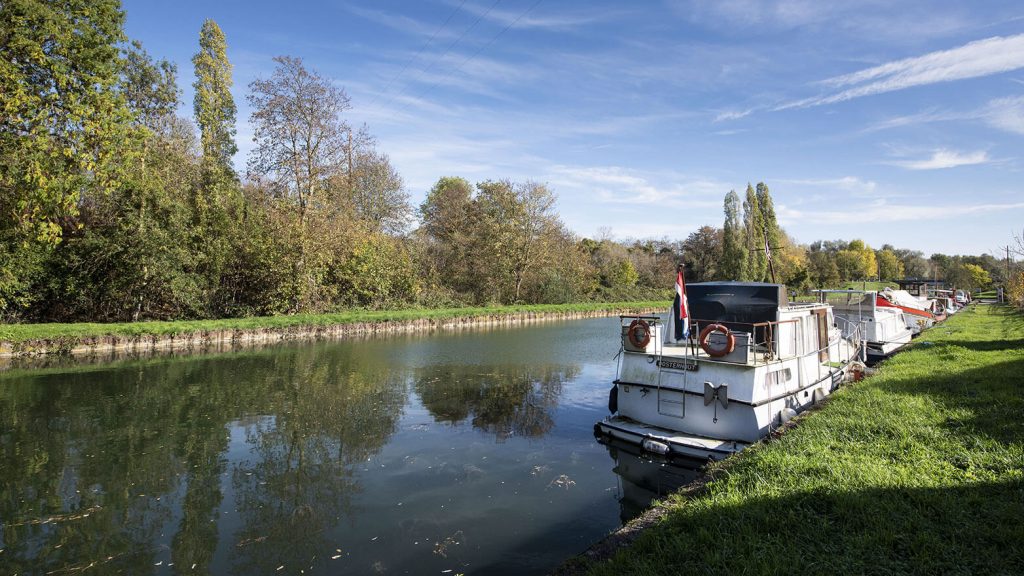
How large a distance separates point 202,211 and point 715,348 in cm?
2861

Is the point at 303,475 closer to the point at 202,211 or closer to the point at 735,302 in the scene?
the point at 735,302

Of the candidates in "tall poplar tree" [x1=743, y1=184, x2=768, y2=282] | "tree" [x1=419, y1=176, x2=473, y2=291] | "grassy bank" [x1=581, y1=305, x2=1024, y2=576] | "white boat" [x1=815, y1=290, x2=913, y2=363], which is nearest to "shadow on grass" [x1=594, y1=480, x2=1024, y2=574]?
"grassy bank" [x1=581, y1=305, x2=1024, y2=576]

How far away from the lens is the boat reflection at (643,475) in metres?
7.69

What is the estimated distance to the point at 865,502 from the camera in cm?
496

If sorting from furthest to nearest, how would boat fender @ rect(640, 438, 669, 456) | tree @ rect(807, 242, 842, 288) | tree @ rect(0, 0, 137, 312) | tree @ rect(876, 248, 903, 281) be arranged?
1. tree @ rect(876, 248, 903, 281)
2. tree @ rect(807, 242, 842, 288)
3. tree @ rect(0, 0, 137, 312)
4. boat fender @ rect(640, 438, 669, 456)

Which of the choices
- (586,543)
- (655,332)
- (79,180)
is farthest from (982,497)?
(79,180)

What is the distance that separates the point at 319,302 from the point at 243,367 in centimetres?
1441

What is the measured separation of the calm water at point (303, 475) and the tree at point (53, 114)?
6529 millimetres

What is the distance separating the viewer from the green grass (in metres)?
19.9

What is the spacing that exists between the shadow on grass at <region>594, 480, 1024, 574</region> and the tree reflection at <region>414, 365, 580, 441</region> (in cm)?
641

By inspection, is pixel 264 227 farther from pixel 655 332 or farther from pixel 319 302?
pixel 655 332

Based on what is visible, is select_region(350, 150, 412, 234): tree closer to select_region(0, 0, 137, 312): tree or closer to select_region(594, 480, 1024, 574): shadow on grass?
select_region(0, 0, 137, 312): tree

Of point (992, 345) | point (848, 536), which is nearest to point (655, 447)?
point (848, 536)

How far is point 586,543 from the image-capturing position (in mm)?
6402
